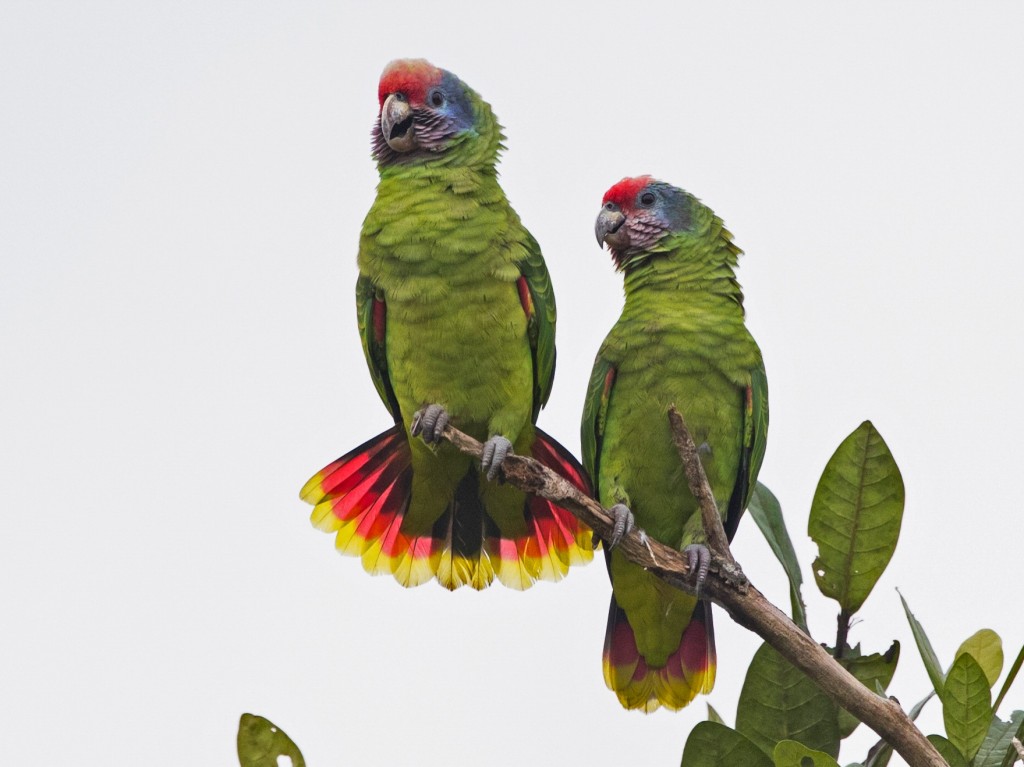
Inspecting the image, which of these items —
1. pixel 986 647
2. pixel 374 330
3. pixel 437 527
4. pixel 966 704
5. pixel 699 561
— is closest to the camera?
pixel 966 704

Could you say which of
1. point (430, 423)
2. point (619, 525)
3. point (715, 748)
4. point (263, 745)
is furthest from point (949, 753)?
point (430, 423)

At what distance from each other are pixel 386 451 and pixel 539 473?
3.76 feet

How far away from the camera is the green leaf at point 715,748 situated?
285 cm

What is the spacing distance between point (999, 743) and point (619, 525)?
1183 mm

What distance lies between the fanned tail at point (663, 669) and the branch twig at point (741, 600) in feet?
2.48

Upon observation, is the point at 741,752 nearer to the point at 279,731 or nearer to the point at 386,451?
the point at 279,731

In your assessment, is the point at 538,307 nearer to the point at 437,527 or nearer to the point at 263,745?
the point at 437,527

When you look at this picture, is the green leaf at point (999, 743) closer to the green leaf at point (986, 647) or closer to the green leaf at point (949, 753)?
the green leaf at point (949, 753)

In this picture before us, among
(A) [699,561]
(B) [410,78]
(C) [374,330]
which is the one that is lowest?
(A) [699,561]

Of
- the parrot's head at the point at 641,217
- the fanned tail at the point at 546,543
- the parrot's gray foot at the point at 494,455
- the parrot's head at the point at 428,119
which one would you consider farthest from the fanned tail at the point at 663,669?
the parrot's head at the point at 428,119

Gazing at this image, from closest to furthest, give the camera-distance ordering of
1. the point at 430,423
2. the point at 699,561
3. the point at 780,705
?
the point at 780,705 → the point at 699,561 → the point at 430,423

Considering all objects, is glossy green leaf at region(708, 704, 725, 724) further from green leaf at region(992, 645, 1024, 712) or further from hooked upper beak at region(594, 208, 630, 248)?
hooked upper beak at region(594, 208, 630, 248)

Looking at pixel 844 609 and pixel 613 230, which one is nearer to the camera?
pixel 844 609

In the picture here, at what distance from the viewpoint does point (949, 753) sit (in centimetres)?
291
